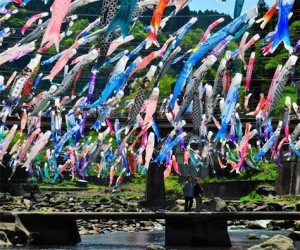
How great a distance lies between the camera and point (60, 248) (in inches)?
1326

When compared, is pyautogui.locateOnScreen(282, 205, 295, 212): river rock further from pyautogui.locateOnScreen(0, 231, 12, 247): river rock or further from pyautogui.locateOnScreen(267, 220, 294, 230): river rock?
pyautogui.locateOnScreen(0, 231, 12, 247): river rock

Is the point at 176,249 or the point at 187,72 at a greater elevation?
the point at 187,72

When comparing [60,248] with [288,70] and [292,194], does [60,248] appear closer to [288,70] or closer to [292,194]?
[288,70]

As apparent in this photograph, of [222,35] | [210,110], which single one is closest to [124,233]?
[210,110]

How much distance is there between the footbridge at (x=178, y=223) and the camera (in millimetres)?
34031

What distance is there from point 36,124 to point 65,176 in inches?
2987

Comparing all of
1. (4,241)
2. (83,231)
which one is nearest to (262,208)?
(83,231)

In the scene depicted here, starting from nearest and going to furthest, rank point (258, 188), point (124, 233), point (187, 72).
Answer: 1. point (187, 72)
2. point (124, 233)
3. point (258, 188)

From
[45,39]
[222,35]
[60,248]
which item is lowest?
[60,248]

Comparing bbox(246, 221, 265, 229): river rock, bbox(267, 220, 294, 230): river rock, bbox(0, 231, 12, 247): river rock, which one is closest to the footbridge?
bbox(0, 231, 12, 247): river rock

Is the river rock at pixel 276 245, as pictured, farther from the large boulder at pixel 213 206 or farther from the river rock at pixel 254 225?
the river rock at pixel 254 225

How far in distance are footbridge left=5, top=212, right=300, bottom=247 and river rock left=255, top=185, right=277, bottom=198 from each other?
41.0 metres

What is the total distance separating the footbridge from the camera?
112 feet

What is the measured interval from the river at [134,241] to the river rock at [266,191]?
30845 mm
